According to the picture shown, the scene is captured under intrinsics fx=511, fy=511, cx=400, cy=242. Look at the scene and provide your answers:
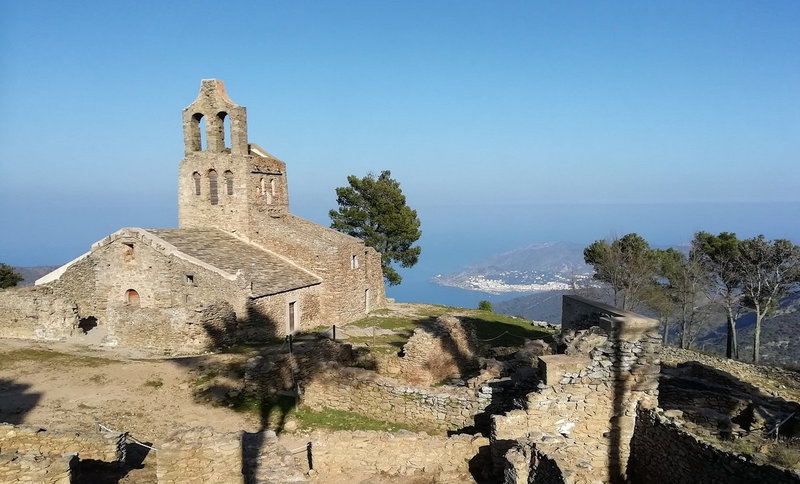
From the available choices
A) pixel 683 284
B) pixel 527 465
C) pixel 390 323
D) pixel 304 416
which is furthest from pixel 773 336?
pixel 527 465

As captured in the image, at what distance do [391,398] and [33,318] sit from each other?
17.3 m

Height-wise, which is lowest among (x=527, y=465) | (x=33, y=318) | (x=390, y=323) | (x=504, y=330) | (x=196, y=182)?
(x=504, y=330)

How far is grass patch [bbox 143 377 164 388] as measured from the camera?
49.4ft

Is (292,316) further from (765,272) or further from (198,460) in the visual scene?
(765,272)

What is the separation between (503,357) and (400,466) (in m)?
8.99

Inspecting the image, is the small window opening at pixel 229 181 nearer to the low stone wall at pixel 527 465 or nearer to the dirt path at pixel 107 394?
the dirt path at pixel 107 394

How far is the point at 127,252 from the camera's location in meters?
24.5

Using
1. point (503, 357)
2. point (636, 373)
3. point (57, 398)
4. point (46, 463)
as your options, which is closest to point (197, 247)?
point (57, 398)

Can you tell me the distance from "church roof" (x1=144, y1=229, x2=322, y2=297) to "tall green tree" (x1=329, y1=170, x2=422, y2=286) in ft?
39.8

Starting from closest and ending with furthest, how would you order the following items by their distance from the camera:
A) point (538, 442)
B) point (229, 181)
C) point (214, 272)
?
point (538, 442)
point (214, 272)
point (229, 181)

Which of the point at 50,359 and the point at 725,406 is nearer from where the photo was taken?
the point at 725,406

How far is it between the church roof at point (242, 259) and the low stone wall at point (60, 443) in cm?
1295

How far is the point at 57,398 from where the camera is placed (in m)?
13.9

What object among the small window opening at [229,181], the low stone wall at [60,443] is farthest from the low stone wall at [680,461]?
the small window opening at [229,181]
